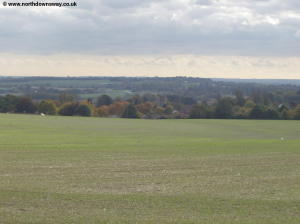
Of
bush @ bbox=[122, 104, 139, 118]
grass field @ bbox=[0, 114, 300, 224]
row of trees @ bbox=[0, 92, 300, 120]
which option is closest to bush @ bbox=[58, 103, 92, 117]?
row of trees @ bbox=[0, 92, 300, 120]

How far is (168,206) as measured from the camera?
15.0 metres

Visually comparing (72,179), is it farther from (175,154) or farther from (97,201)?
(175,154)

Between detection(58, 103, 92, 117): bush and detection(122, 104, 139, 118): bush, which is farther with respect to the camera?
detection(58, 103, 92, 117): bush

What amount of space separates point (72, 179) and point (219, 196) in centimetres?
612

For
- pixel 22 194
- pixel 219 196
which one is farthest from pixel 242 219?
pixel 22 194

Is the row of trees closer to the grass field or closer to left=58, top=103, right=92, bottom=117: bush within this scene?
left=58, top=103, right=92, bottom=117: bush

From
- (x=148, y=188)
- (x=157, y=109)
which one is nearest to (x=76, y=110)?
(x=157, y=109)

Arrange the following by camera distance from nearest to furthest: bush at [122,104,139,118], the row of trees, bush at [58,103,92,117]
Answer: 1. the row of trees
2. bush at [122,104,139,118]
3. bush at [58,103,92,117]

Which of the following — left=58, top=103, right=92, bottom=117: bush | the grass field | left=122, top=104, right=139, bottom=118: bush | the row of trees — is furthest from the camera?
left=58, top=103, right=92, bottom=117: bush

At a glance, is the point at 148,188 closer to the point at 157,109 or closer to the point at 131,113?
the point at 131,113

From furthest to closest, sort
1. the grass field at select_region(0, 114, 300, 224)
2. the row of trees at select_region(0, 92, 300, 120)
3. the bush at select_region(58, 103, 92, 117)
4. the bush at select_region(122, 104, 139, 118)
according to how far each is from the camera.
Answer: the bush at select_region(58, 103, 92, 117) < the bush at select_region(122, 104, 139, 118) < the row of trees at select_region(0, 92, 300, 120) < the grass field at select_region(0, 114, 300, 224)

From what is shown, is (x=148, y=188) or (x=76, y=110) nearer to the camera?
(x=148, y=188)

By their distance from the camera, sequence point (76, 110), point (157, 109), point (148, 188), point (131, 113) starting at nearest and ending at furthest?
point (148, 188) → point (131, 113) → point (76, 110) → point (157, 109)

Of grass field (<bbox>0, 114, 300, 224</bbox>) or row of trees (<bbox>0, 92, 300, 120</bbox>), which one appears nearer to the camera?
grass field (<bbox>0, 114, 300, 224</bbox>)
